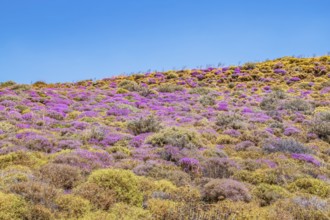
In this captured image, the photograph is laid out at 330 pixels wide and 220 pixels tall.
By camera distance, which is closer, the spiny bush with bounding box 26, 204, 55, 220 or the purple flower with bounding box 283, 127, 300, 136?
the spiny bush with bounding box 26, 204, 55, 220

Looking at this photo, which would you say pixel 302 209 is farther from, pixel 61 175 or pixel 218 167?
pixel 61 175

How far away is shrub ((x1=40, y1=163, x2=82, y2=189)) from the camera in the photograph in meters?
9.11

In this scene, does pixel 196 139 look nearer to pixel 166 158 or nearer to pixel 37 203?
pixel 166 158

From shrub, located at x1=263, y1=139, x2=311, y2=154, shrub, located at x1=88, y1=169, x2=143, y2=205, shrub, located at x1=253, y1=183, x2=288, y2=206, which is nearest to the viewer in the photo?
shrub, located at x1=88, y1=169, x2=143, y2=205

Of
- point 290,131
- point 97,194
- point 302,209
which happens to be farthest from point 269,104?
point 97,194

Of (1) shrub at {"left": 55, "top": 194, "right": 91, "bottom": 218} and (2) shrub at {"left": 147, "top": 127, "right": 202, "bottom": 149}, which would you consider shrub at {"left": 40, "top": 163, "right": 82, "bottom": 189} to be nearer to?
(1) shrub at {"left": 55, "top": 194, "right": 91, "bottom": 218}

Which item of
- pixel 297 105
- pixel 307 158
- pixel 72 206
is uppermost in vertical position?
pixel 297 105

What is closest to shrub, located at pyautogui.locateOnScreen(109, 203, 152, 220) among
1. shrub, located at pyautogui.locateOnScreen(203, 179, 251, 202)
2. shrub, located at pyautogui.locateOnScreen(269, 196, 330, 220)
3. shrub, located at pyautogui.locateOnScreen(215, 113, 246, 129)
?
shrub, located at pyautogui.locateOnScreen(203, 179, 251, 202)

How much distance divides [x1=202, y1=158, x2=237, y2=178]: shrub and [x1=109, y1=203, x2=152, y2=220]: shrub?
371 cm

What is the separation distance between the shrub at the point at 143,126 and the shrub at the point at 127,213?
Answer: 8.90m

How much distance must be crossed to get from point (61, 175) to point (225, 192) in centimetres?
483

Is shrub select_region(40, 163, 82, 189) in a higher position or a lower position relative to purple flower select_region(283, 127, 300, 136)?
higher

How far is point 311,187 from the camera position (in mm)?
9812

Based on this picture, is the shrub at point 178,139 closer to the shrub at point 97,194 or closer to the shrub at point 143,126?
the shrub at point 143,126
